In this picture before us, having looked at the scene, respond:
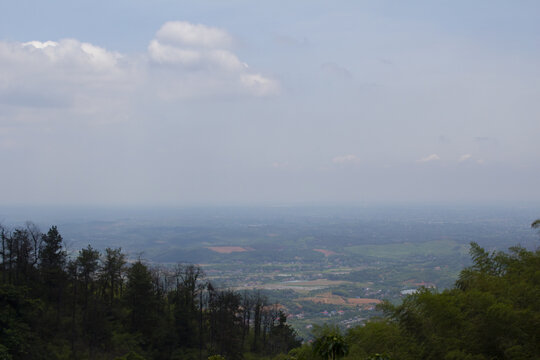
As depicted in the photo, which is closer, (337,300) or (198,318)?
(198,318)

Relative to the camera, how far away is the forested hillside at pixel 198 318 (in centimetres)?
682

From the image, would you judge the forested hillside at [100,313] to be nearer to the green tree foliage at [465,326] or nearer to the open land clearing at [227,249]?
the green tree foliage at [465,326]

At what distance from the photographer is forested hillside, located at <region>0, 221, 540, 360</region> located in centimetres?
682

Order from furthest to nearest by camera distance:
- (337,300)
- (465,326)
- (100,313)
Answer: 1. (337,300)
2. (100,313)
3. (465,326)

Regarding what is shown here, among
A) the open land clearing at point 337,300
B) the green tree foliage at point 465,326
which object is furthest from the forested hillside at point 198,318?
the open land clearing at point 337,300

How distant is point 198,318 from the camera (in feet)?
86.0

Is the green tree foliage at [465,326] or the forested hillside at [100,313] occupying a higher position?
the green tree foliage at [465,326]

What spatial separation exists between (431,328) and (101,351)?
63.0 feet

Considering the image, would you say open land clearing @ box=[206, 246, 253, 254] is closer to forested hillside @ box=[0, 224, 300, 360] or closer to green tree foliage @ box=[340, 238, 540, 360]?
forested hillside @ box=[0, 224, 300, 360]

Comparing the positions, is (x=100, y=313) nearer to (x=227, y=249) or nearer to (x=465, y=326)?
(x=465, y=326)

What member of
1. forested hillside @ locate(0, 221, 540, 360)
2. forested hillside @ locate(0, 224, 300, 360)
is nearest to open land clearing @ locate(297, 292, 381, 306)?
forested hillside @ locate(0, 221, 540, 360)

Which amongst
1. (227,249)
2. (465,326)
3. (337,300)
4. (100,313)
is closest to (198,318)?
(100,313)

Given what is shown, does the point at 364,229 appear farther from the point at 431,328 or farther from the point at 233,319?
the point at 431,328

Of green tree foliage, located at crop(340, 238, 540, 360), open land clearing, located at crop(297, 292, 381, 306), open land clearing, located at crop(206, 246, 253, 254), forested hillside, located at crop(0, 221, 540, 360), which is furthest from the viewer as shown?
open land clearing, located at crop(206, 246, 253, 254)
